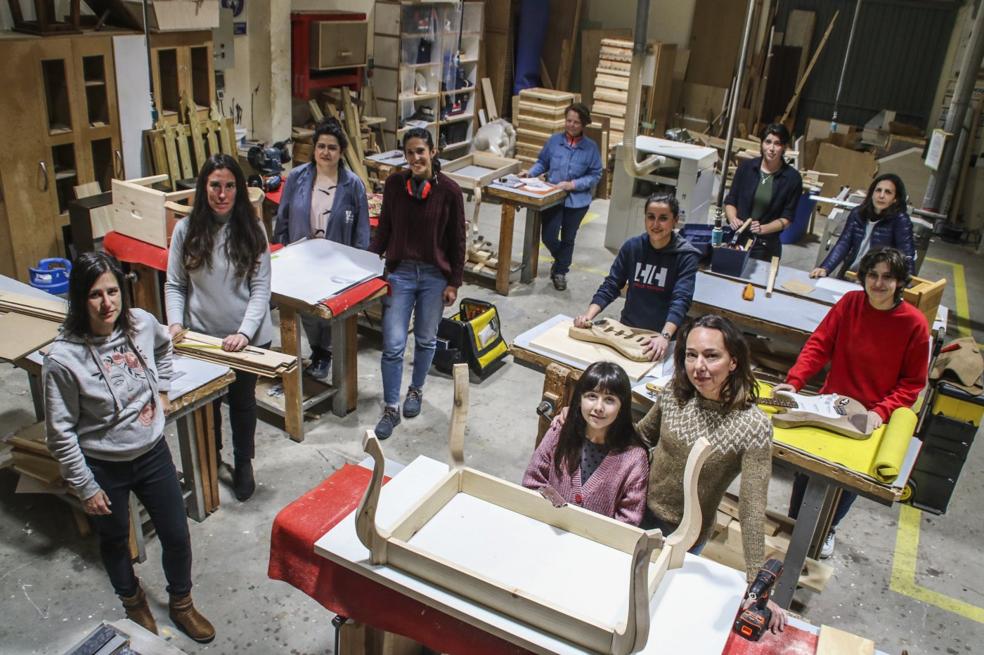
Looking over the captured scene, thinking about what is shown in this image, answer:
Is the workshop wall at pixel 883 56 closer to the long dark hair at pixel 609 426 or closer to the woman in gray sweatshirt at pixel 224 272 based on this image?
the woman in gray sweatshirt at pixel 224 272

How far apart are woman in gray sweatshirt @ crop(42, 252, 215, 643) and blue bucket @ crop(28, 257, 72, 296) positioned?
9.05ft

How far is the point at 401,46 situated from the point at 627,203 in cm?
339

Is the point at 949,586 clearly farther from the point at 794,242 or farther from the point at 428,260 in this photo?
the point at 794,242

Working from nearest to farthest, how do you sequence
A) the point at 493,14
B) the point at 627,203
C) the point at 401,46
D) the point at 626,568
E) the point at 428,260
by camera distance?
the point at 626,568
the point at 428,260
the point at 627,203
the point at 401,46
the point at 493,14

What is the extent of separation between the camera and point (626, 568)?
235cm

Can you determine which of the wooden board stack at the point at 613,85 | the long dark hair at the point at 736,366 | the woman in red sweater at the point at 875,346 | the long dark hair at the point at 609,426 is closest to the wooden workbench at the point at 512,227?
the woman in red sweater at the point at 875,346

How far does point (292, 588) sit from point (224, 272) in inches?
60.5

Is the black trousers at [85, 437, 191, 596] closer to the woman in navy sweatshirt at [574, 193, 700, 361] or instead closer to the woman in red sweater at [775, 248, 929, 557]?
the woman in navy sweatshirt at [574, 193, 700, 361]

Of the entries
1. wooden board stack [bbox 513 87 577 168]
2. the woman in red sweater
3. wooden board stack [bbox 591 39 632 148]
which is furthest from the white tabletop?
wooden board stack [bbox 591 39 632 148]

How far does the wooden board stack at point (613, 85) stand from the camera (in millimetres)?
10633

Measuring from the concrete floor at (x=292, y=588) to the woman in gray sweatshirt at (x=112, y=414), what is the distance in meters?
0.46

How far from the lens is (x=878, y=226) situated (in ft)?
18.0

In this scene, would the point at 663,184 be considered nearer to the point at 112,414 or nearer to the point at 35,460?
the point at 35,460

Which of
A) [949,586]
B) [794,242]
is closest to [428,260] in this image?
[949,586]
